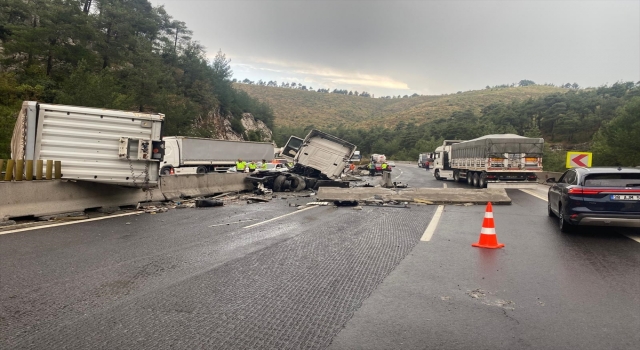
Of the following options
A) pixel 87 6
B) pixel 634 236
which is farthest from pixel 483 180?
pixel 87 6

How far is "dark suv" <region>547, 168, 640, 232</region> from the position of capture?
888cm

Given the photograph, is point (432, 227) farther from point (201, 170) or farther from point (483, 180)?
point (201, 170)

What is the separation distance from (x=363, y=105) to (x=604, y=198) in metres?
168

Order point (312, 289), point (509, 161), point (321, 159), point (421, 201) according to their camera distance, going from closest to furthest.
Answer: point (312, 289)
point (421, 201)
point (321, 159)
point (509, 161)

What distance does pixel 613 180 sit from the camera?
9.24 meters

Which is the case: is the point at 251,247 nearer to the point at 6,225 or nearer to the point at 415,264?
the point at 415,264

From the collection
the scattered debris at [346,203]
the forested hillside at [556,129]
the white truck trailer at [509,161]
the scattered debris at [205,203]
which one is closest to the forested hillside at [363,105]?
the forested hillside at [556,129]

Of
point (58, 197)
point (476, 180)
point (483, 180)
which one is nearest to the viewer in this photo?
point (58, 197)

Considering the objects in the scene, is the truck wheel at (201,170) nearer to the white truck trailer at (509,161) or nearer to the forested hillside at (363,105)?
the white truck trailer at (509,161)

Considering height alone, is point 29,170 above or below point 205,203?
above

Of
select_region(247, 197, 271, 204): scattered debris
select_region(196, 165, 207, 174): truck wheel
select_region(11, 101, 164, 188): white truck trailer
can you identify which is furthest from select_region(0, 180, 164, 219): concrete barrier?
select_region(196, 165, 207, 174): truck wheel

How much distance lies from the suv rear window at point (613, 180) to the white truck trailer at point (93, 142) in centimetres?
1025

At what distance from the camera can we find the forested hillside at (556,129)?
1959 inches

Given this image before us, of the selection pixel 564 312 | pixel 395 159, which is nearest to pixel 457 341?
pixel 564 312
